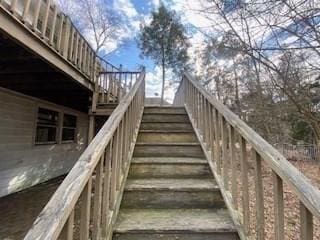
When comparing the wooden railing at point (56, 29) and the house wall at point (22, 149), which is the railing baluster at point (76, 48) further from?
the house wall at point (22, 149)

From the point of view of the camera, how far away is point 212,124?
10.2ft

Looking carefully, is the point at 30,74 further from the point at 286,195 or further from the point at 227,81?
the point at 227,81

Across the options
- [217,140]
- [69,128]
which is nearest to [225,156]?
[217,140]

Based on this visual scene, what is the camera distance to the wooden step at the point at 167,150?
11.6 ft

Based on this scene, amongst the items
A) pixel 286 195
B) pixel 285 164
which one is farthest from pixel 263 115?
pixel 285 164

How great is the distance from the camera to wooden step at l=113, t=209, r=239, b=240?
2051 millimetres

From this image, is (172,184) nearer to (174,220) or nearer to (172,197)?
(172,197)

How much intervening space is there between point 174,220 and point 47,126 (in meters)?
6.33

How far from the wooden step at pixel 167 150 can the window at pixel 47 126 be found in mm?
4577

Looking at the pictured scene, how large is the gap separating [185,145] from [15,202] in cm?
374

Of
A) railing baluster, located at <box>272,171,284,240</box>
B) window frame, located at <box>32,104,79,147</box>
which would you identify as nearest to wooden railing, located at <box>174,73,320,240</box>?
railing baluster, located at <box>272,171,284,240</box>

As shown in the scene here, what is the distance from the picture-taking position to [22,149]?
6.48m

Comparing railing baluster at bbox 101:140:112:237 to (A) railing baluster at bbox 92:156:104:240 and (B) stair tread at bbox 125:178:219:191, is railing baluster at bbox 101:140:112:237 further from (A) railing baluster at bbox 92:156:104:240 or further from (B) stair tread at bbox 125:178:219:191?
(B) stair tread at bbox 125:178:219:191

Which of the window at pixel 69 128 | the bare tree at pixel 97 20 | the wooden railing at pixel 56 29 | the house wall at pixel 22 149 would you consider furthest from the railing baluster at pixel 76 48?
the bare tree at pixel 97 20
